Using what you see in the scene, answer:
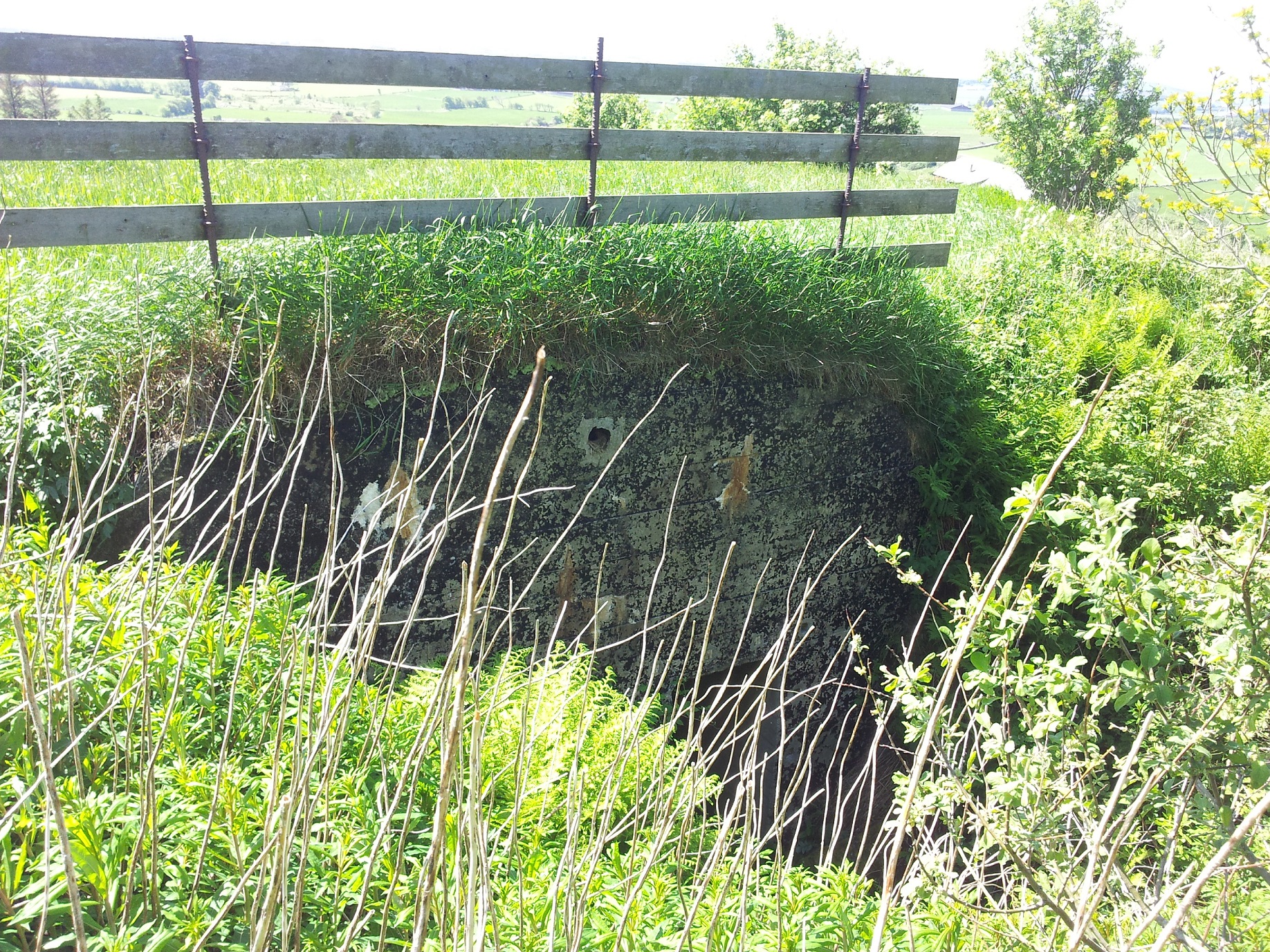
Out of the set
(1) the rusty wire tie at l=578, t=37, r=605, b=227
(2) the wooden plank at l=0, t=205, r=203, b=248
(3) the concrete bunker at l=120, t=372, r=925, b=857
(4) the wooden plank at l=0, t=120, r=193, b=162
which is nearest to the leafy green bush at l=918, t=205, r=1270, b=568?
(3) the concrete bunker at l=120, t=372, r=925, b=857

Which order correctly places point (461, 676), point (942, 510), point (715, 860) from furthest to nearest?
1. point (942, 510)
2. point (715, 860)
3. point (461, 676)

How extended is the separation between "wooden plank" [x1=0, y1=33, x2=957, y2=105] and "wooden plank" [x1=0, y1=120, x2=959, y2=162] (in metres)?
0.25

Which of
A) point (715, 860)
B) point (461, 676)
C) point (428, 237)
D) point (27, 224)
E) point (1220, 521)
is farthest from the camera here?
point (1220, 521)

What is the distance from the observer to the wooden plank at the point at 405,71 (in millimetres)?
4078

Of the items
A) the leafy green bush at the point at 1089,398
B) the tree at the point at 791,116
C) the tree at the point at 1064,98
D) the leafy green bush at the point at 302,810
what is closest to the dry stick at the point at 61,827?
the leafy green bush at the point at 302,810

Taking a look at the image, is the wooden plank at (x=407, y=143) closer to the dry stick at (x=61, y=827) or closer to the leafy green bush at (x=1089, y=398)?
the leafy green bush at (x=1089, y=398)

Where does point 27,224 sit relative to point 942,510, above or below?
above

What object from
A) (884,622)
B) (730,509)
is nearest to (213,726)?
(730,509)

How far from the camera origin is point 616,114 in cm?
2247

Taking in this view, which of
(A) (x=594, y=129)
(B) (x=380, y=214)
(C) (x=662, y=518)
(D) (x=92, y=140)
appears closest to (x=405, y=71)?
(B) (x=380, y=214)

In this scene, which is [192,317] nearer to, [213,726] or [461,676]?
[213,726]

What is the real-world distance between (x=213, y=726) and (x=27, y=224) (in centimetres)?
296

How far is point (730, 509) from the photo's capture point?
5.37 metres

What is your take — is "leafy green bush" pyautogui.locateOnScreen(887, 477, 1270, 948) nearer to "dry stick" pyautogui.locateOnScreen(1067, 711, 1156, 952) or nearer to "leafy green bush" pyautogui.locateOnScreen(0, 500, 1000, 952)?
"leafy green bush" pyautogui.locateOnScreen(0, 500, 1000, 952)
